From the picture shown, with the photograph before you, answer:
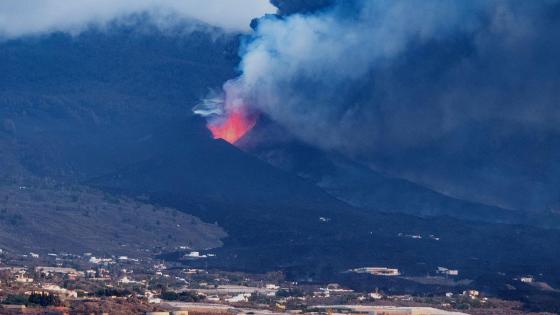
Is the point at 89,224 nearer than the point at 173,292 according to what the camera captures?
No

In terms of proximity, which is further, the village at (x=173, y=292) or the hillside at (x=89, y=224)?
the hillside at (x=89, y=224)

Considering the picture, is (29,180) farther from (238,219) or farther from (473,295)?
(473,295)

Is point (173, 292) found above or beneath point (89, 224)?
beneath

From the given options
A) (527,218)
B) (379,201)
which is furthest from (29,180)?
(527,218)

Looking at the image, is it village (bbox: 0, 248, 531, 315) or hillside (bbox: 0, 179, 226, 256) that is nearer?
village (bbox: 0, 248, 531, 315)

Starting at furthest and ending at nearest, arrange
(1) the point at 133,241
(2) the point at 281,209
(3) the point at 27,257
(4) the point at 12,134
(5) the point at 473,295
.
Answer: (4) the point at 12,134 → (2) the point at 281,209 → (1) the point at 133,241 → (3) the point at 27,257 → (5) the point at 473,295

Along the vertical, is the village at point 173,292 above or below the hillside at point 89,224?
below

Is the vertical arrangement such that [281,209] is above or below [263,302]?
above

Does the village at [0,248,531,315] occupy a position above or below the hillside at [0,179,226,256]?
below
